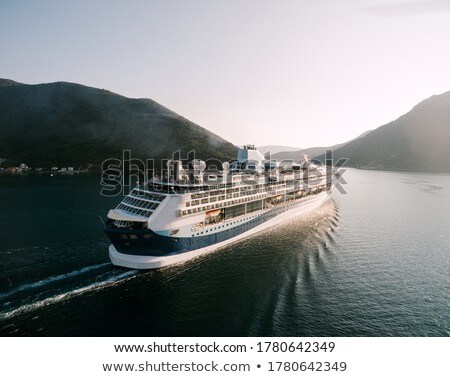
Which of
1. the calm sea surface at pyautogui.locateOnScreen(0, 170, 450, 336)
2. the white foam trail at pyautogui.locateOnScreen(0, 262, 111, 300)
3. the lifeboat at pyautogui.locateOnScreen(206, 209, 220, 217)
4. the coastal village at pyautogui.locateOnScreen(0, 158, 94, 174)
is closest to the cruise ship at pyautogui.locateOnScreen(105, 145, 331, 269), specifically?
the lifeboat at pyautogui.locateOnScreen(206, 209, 220, 217)

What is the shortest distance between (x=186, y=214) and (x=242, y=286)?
11.8 m

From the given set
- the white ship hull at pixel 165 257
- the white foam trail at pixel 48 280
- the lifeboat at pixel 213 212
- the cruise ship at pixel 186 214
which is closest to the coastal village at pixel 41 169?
the cruise ship at pixel 186 214

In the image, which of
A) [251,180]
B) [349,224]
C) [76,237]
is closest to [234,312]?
[251,180]

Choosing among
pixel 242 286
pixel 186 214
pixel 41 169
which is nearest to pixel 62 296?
pixel 186 214

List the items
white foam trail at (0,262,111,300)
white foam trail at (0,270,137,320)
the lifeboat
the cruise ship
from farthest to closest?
the lifeboat, the cruise ship, white foam trail at (0,262,111,300), white foam trail at (0,270,137,320)

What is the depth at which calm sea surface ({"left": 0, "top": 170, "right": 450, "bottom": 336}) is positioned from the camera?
23609 mm

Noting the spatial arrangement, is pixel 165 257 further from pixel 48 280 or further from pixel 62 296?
pixel 48 280

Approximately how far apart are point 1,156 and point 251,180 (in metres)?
201

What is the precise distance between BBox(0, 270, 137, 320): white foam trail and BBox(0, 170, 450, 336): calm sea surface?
10 centimetres

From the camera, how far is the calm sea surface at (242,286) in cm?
2361

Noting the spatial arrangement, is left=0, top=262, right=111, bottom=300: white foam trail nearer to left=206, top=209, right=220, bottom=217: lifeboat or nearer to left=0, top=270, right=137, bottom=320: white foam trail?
left=0, top=270, right=137, bottom=320: white foam trail

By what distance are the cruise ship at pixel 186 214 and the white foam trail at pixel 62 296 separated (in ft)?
7.13

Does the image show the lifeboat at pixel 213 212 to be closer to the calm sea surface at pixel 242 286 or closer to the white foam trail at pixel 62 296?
the calm sea surface at pixel 242 286

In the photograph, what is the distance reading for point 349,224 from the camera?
5644cm
